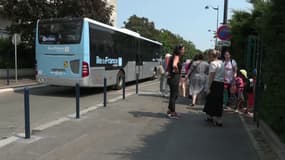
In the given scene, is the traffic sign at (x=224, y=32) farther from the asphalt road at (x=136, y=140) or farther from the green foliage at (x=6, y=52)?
the green foliage at (x=6, y=52)

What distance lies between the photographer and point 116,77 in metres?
18.4

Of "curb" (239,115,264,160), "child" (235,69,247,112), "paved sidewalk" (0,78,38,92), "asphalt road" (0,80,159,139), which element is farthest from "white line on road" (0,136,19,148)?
"paved sidewalk" (0,78,38,92)

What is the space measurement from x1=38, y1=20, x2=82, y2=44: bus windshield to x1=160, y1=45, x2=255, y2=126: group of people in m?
4.86

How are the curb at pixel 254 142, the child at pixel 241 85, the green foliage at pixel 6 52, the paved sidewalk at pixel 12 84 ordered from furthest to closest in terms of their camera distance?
the green foliage at pixel 6 52, the paved sidewalk at pixel 12 84, the child at pixel 241 85, the curb at pixel 254 142

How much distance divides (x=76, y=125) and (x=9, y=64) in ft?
63.2

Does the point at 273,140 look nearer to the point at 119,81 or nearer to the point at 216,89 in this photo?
the point at 216,89

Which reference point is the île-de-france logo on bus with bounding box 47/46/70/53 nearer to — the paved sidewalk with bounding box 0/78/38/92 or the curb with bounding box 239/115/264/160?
the paved sidewalk with bounding box 0/78/38/92

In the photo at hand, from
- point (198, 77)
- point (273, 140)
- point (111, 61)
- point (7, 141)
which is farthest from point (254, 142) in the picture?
point (111, 61)

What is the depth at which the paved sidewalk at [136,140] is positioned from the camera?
6160 mm

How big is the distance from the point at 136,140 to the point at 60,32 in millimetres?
9078

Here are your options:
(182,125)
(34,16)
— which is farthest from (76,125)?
(34,16)

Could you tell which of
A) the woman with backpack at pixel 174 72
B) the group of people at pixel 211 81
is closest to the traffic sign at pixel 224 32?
the group of people at pixel 211 81

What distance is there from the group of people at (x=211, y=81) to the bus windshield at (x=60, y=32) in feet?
16.0

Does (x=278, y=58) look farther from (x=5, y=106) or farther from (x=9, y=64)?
(x=9, y=64)
